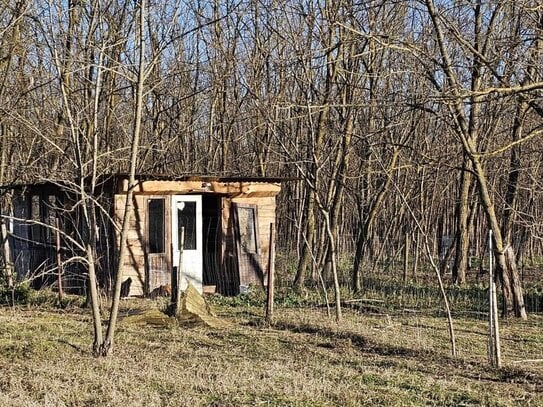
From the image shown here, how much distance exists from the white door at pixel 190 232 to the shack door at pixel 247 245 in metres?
0.86

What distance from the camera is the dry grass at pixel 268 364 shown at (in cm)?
663

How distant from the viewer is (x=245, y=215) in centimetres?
1616

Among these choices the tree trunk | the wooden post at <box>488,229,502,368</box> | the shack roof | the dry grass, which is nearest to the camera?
the dry grass

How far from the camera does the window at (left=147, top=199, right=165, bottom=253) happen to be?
15.1 meters

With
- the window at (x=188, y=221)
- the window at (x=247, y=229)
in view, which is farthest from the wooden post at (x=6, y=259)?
the window at (x=247, y=229)

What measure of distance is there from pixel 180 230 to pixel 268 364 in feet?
25.3

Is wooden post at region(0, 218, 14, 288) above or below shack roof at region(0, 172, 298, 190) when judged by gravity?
below

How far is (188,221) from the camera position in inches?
613

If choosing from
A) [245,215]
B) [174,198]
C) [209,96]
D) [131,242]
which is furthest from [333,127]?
[209,96]

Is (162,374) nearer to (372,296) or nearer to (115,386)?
(115,386)

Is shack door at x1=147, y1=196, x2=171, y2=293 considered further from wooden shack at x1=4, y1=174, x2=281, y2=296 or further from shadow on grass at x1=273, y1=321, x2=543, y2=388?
shadow on grass at x1=273, y1=321, x2=543, y2=388

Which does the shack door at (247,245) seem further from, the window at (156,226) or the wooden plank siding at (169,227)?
the window at (156,226)

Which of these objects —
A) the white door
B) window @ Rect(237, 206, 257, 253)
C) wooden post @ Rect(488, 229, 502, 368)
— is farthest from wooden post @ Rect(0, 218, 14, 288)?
wooden post @ Rect(488, 229, 502, 368)

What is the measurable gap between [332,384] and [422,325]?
474 cm
